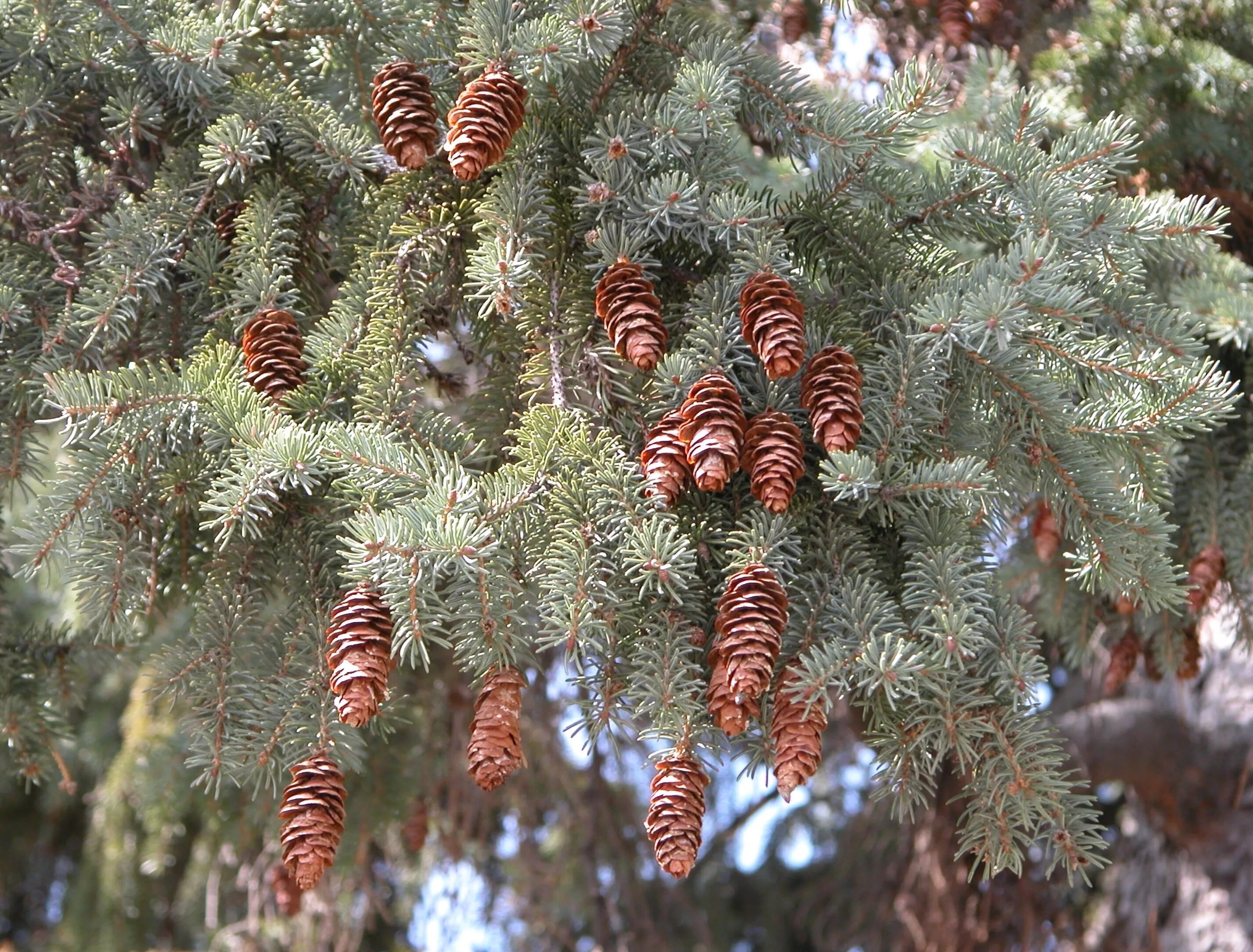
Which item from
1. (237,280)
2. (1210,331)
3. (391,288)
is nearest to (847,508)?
(391,288)

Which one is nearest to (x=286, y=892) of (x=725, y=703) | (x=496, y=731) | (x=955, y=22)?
(x=496, y=731)

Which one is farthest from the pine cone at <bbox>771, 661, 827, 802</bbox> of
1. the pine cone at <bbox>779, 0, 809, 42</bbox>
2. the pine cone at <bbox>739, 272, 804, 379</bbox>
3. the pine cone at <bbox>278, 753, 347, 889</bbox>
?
the pine cone at <bbox>779, 0, 809, 42</bbox>

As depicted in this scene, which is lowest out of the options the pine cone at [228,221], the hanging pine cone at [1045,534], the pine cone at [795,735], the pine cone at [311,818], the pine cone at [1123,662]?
the pine cone at [1123,662]

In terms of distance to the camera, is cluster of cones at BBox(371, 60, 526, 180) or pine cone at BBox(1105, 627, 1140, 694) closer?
cluster of cones at BBox(371, 60, 526, 180)

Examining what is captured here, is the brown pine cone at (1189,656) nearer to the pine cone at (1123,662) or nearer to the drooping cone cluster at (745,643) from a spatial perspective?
the pine cone at (1123,662)

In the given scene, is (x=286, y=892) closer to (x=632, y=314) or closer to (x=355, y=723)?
(x=355, y=723)

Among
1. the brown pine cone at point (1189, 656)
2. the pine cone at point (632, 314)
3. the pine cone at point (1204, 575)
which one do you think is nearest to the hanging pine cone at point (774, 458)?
the pine cone at point (632, 314)

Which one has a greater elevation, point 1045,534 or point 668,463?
point 668,463

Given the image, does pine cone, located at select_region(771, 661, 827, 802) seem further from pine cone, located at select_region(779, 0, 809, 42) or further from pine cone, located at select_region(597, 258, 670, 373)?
pine cone, located at select_region(779, 0, 809, 42)
